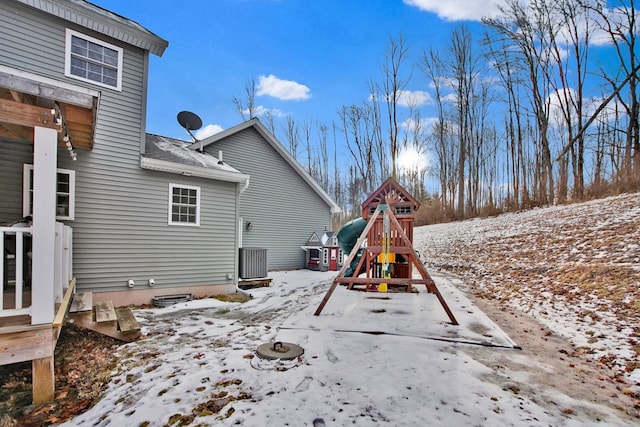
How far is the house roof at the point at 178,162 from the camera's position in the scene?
24.4 feet

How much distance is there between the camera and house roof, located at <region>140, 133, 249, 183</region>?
24.4ft

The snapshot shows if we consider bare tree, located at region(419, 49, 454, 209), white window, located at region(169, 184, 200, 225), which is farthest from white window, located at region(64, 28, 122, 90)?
bare tree, located at region(419, 49, 454, 209)

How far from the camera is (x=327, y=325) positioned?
5230 mm

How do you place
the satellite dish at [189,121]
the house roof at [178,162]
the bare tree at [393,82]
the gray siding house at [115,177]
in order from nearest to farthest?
the gray siding house at [115,177], the house roof at [178,162], the satellite dish at [189,121], the bare tree at [393,82]

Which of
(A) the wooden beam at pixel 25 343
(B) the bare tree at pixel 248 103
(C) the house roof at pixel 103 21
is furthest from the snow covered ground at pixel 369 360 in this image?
(B) the bare tree at pixel 248 103

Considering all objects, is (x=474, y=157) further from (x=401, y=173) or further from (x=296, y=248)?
(x=296, y=248)

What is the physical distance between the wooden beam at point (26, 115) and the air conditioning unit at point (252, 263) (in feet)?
22.9

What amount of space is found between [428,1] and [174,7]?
1243 centimetres

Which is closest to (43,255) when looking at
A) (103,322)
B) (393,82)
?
(103,322)

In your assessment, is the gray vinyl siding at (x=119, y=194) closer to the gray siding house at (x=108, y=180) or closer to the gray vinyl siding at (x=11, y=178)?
the gray siding house at (x=108, y=180)

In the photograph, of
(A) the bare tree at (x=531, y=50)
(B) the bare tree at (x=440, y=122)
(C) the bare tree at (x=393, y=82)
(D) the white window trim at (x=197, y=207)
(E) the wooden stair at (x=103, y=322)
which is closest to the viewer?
(E) the wooden stair at (x=103, y=322)

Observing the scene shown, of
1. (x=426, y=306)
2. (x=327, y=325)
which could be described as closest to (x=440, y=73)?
(x=426, y=306)

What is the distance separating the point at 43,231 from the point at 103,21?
6.18m

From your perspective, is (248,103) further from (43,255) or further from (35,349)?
(35,349)
